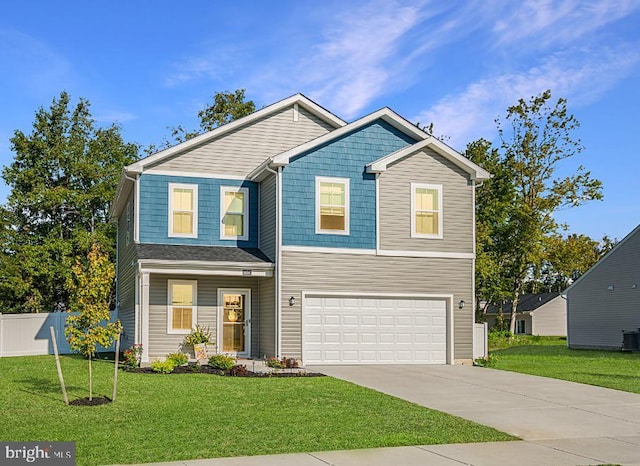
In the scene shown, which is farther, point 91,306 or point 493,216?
point 493,216

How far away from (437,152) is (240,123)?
6.40m

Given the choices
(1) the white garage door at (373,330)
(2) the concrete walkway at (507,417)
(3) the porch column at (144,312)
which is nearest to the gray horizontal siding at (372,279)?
(1) the white garage door at (373,330)

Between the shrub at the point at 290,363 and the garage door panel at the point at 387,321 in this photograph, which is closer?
the shrub at the point at 290,363

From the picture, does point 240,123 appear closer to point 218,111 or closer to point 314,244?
point 314,244

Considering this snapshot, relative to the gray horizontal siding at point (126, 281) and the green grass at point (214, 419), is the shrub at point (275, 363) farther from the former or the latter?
the gray horizontal siding at point (126, 281)

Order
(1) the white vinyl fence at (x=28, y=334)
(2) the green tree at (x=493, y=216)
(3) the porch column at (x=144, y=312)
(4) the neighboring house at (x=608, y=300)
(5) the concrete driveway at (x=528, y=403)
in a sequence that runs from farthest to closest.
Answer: (2) the green tree at (x=493, y=216) → (4) the neighboring house at (x=608, y=300) → (1) the white vinyl fence at (x=28, y=334) → (3) the porch column at (x=144, y=312) → (5) the concrete driveway at (x=528, y=403)

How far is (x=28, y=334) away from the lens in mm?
26531

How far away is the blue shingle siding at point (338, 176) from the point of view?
22156 mm

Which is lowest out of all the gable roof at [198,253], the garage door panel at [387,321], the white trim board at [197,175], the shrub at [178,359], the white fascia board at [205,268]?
the shrub at [178,359]

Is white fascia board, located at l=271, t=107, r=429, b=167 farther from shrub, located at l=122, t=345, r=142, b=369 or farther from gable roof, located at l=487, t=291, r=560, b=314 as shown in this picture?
gable roof, located at l=487, t=291, r=560, b=314

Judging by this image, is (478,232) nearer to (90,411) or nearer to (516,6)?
(516,6)

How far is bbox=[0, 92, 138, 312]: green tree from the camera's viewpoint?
39.9 m

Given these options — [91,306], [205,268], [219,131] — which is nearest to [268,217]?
[205,268]

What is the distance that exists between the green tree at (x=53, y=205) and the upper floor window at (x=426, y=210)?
74.5 feet
